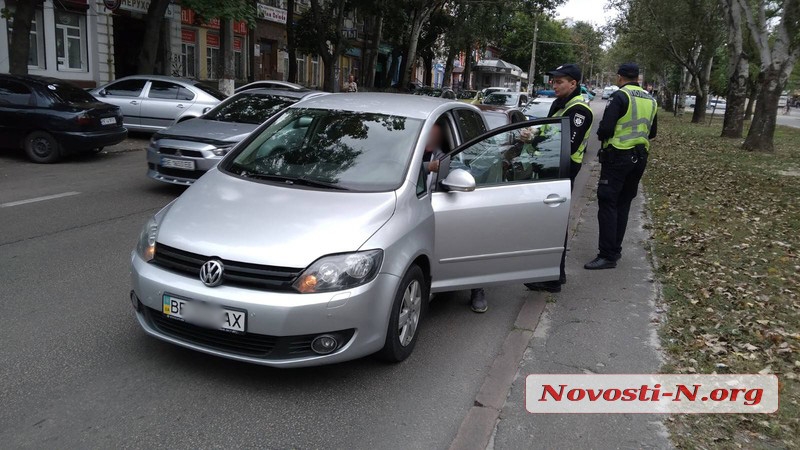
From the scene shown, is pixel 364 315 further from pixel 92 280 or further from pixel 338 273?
pixel 92 280

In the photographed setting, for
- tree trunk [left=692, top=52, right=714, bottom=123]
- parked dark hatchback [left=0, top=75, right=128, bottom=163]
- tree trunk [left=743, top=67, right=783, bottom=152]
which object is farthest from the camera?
tree trunk [left=692, top=52, right=714, bottom=123]

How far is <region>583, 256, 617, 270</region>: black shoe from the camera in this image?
6.64 meters

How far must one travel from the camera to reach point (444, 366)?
4.27m

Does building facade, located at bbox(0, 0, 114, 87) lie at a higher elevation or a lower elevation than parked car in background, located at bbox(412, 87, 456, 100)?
higher

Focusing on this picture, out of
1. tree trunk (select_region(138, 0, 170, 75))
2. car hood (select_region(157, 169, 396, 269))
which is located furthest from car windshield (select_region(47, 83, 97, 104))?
car hood (select_region(157, 169, 396, 269))

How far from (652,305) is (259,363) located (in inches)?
142

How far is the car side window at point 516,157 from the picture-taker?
5.02 m

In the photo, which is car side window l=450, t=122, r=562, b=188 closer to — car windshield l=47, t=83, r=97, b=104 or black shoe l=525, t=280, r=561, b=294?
black shoe l=525, t=280, r=561, b=294

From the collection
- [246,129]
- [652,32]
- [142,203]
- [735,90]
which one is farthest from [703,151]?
[652,32]

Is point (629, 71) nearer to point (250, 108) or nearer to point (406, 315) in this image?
point (406, 315)

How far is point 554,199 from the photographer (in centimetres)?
494

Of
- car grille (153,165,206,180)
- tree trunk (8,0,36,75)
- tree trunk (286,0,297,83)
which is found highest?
tree trunk (286,0,297,83)

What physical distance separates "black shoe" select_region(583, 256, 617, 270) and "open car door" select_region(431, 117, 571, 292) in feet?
5.38

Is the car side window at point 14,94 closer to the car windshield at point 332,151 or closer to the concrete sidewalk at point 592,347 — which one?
the car windshield at point 332,151
